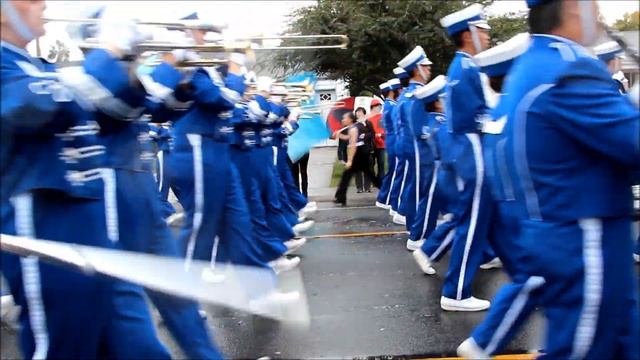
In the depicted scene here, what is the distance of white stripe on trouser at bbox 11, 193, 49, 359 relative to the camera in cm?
272

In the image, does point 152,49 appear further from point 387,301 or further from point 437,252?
point 437,252

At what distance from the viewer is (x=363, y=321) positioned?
5656 millimetres

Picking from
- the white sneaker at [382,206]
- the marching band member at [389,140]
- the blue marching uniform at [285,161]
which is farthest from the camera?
the white sneaker at [382,206]

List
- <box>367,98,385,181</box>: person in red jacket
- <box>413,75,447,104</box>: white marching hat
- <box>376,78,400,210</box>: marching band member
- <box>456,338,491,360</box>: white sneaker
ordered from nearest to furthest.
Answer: <box>456,338,491,360</box>: white sneaker, <box>413,75,447,104</box>: white marching hat, <box>376,78,400,210</box>: marching band member, <box>367,98,385,181</box>: person in red jacket

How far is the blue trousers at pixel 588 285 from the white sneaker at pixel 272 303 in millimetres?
1427

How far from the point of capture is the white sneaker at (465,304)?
5738mm

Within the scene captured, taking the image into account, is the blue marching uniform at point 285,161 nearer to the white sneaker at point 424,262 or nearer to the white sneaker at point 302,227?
the white sneaker at point 302,227

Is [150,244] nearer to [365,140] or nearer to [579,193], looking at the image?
[579,193]

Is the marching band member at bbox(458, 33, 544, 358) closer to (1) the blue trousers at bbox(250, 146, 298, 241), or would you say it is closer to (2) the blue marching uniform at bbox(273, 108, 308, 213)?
(1) the blue trousers at bbox(250, 146, 298, 241)

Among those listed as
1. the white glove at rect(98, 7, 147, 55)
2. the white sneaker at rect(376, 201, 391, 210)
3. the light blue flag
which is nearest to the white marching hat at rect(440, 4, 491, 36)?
the white glove at rect(98, 7, 147, 55)

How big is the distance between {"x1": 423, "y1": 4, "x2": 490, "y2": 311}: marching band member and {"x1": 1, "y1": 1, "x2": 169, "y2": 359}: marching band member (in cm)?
275

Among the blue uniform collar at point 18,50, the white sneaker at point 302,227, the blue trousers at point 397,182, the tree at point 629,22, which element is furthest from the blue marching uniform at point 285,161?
the blue uniform collar at point 18,50

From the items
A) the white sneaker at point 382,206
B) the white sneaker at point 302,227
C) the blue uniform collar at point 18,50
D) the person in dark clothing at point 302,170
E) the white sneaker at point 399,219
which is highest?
the blue uniform collar at point 18,50

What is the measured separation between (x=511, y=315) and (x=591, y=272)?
103cm
